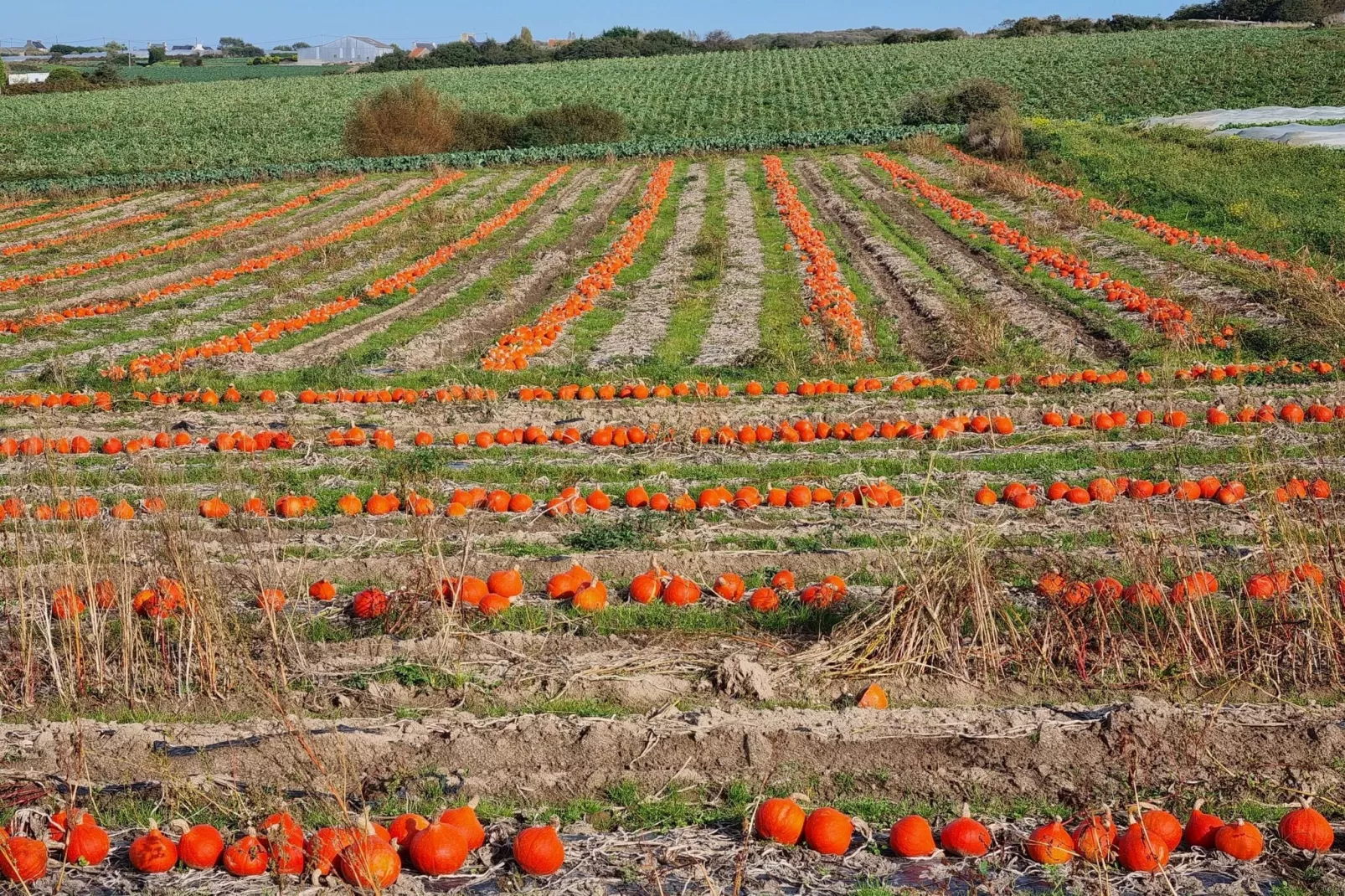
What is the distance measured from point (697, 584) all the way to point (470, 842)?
3.00 m

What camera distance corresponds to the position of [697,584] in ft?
24.0

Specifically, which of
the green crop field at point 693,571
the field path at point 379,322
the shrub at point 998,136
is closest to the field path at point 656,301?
the green crop field at point 693,571

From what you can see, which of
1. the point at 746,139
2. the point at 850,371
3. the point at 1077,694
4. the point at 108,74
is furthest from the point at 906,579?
the point at 108,74

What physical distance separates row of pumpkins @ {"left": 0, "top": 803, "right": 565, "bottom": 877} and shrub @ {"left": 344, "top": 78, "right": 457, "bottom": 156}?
43627 mm

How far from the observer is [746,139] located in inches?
1809

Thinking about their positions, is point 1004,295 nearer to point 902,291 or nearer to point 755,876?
point 902,291

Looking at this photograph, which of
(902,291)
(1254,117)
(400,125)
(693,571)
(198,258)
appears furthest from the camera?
(400,125)

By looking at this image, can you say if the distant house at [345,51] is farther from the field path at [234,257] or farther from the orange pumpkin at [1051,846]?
the orange pumpkin at [1051,846]

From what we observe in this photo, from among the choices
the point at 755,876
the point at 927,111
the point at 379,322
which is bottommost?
the point at 755,876

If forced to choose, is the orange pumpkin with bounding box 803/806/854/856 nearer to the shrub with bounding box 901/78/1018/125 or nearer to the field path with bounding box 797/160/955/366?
the field path with bounding box 797/160/955/366

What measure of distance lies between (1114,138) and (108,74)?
286 feet

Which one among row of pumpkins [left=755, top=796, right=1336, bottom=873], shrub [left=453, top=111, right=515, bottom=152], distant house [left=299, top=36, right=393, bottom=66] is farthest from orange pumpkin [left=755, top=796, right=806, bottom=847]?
distant house [left=299, top=36, right=393, bottom=66]

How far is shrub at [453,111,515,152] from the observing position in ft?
156

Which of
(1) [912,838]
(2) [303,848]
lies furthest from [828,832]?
(2) [303,848]
